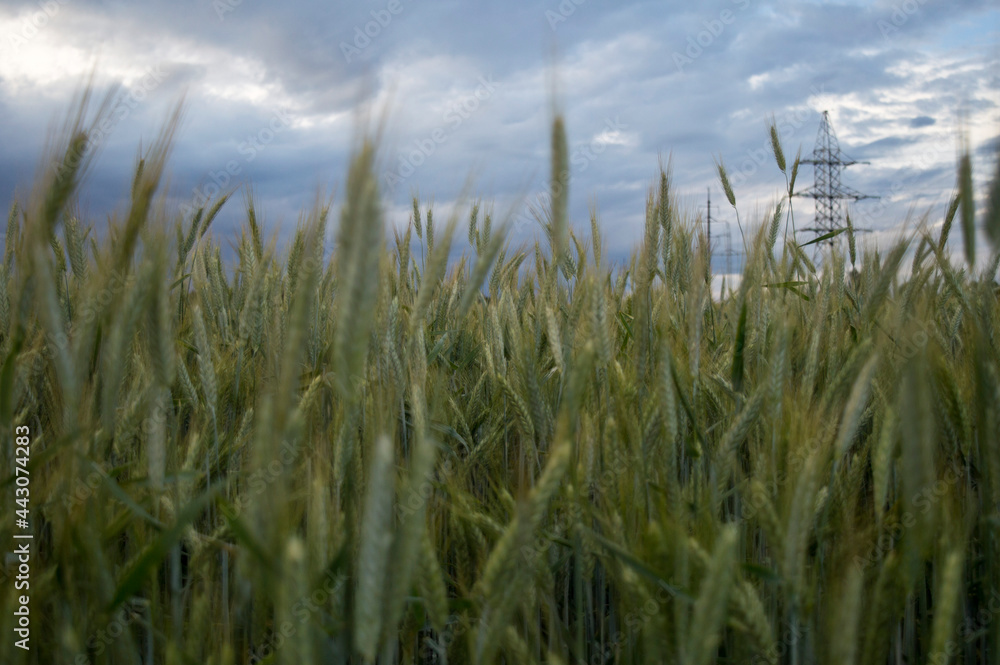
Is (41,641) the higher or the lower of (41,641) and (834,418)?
the lower

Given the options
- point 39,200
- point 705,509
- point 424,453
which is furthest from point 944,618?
point 39,200

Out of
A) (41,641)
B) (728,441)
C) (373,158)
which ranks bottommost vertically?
(41,641)

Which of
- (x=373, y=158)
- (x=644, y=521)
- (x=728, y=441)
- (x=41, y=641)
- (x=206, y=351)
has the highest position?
(x=373, y=158)

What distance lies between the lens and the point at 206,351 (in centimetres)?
143

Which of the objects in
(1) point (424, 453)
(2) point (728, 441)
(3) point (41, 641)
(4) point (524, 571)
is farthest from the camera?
(2) point (728, 441)

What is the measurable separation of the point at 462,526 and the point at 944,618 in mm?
824

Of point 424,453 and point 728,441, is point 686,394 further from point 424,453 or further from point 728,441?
point 424,453

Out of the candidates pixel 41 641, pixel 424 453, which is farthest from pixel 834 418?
pixel 41 641

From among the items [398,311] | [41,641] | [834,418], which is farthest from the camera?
[398,311]

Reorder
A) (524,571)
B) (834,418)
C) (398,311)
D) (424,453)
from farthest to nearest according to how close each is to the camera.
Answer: (398,311)
(834,418)
(524,571)
(424,453)

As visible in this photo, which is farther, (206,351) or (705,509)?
(206,351)

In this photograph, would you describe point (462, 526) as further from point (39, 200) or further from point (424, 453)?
point (39, 200)

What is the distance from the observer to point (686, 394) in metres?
1.43

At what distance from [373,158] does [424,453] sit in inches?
15.6
